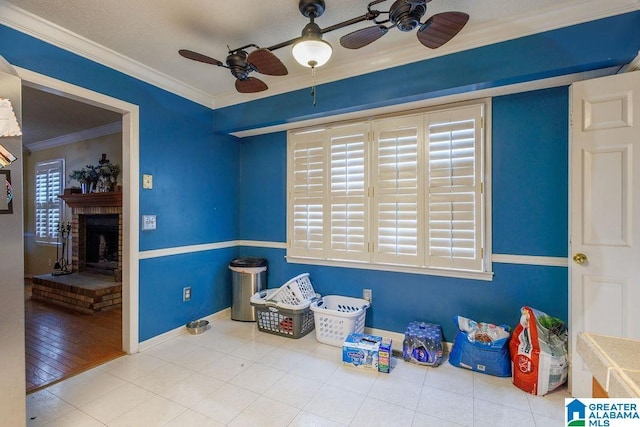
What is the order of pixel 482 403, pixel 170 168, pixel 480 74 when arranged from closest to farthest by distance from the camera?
pixel 482 403 → pixel 480 74 → pixel 170 168

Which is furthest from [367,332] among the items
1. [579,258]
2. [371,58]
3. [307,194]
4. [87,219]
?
[87,219]

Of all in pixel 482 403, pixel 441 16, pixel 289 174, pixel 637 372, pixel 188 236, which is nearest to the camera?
pixel 637 372

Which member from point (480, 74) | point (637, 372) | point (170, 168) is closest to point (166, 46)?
point (170, 168)

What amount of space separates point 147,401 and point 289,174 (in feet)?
8.15

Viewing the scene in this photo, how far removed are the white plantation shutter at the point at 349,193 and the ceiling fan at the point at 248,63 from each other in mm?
1162

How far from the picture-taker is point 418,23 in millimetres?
1698

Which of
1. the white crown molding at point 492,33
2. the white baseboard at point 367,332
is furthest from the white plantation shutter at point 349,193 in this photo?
the white baseboard at point 367,332

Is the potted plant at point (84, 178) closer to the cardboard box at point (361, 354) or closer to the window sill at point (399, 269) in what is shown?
the window sill at point (399, 269)

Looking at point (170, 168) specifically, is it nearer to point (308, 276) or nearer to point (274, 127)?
point (274, 127)

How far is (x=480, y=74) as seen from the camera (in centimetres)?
224

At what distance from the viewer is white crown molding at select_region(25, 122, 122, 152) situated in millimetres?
4688

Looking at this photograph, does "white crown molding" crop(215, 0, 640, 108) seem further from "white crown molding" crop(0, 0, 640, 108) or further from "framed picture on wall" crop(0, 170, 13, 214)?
"framed picture on wall" crop(0, 170, 13, 214)

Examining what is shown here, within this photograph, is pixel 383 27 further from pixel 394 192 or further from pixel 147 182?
pixel 147 182

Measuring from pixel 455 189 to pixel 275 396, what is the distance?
7.38 feet
